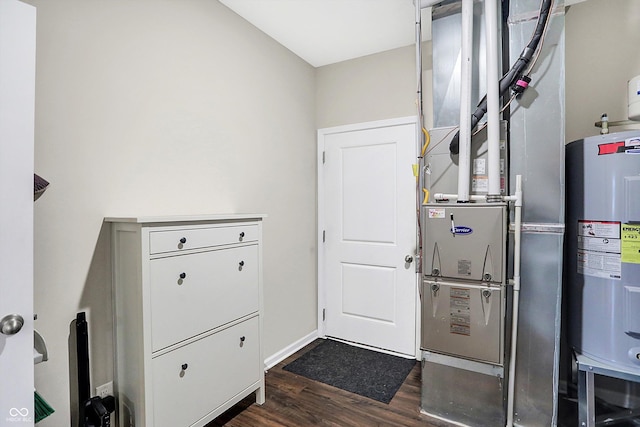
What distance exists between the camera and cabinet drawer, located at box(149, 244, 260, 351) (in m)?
1.58

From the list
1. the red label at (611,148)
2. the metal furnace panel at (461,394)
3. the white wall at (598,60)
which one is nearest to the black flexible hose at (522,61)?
the red label at (611,148)

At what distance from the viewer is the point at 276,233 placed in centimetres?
279

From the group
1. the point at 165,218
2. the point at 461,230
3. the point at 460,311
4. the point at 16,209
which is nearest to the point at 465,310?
the point at 460,311

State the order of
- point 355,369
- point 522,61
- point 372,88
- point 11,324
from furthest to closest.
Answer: point 372,88, point 355,369, point 522,61, point 11,324

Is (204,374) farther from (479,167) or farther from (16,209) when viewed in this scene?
(479,167)

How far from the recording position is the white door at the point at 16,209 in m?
1.02

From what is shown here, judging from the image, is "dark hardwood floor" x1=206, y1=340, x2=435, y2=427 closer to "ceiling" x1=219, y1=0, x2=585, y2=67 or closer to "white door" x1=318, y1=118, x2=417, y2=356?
"white door" x1=318, y1=118, x2=417, y2=356

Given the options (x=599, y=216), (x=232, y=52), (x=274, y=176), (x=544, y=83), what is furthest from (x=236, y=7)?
(x=599, y=216)

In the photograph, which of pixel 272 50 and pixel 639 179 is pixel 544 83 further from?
pixel 272 50

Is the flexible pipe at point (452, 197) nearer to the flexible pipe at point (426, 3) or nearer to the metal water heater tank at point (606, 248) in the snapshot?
the metal water heater tank at point (606, 248)

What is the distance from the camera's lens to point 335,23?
251cm

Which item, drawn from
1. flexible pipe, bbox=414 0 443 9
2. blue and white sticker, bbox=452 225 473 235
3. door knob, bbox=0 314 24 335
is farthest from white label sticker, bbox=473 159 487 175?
door knob, bbox=0 314 24 335

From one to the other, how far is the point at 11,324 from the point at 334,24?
260cm

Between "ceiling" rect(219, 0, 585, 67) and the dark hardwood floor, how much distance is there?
8.98ft
